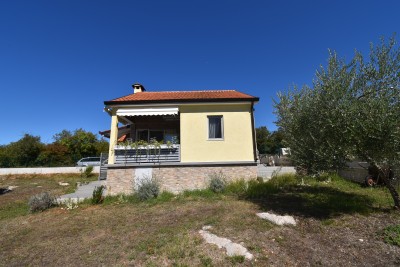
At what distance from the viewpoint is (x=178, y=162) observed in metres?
16.4

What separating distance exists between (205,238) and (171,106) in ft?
36.9

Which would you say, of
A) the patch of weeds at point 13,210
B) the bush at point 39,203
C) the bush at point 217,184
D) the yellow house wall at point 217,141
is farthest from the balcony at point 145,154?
the patch of weeds at point 13,210

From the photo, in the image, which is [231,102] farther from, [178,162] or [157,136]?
[157,136]

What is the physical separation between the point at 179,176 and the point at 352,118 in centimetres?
1099

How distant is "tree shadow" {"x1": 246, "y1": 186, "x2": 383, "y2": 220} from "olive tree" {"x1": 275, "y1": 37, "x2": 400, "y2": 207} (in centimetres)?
172

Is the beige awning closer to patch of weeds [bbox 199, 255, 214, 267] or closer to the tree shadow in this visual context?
the tree shadow

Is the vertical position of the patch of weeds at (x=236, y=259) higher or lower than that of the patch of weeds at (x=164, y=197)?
lower

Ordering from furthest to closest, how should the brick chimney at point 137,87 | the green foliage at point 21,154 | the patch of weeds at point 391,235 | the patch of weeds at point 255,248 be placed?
the green foliage at point 21,154, the brick chimney at point 137,87, the patch of weeds at point 391,235, the patch of weeds at point 255,248

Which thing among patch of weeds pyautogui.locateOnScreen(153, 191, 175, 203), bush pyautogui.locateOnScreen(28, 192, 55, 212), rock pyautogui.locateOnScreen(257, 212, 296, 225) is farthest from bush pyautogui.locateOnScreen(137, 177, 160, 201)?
rock pyautogui.locateOnScreen(257, 212, 296, 225)

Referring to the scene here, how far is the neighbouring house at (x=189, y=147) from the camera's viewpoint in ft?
53.0

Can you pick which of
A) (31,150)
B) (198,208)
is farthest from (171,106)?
(31,150)

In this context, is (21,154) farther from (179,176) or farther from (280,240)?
(280,240)

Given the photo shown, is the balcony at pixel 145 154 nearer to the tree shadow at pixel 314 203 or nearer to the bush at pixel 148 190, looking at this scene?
the bush at pixel 148 190

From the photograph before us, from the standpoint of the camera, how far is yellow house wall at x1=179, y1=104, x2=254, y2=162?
1664cm
